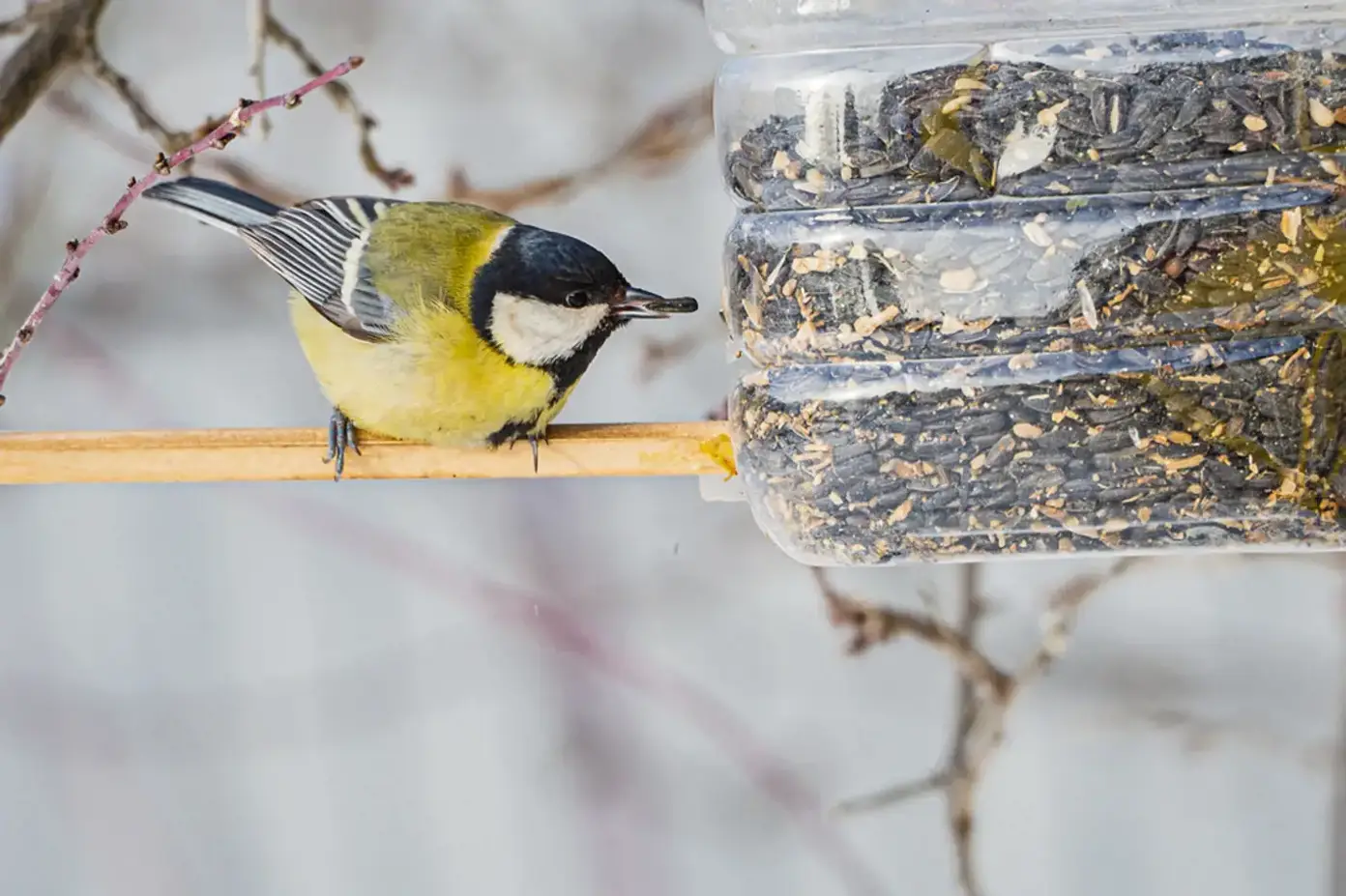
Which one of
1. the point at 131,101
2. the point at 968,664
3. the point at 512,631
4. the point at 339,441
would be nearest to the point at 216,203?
the point at 131,101

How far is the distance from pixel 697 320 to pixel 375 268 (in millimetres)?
527

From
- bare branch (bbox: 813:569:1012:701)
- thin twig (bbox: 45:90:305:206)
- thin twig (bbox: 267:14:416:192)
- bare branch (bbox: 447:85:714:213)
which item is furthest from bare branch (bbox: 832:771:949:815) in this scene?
thin twig (bbox: 45:90:305:206)

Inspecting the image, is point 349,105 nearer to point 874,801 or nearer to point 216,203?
point 216,203

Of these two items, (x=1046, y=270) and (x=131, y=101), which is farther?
(x=131, y=101)

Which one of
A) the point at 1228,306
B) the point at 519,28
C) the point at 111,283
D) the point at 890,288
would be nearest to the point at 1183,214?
the point at 1228,306

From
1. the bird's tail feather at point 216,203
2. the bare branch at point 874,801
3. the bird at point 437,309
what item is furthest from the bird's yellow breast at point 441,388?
the bare branch at point 874,801

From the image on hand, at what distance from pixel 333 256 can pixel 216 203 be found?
142mm

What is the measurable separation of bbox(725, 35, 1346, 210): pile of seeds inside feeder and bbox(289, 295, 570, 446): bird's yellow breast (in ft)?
1.38

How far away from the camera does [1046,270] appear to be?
89 centimetres

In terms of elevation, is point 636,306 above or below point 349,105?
below

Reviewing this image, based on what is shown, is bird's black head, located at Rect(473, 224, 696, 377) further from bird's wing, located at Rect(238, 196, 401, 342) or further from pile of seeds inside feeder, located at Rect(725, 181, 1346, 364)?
pile of seeds inside feeder, located at Rect(725, 181, 1346, 364)

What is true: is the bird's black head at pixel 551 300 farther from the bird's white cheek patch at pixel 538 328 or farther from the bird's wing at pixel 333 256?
the bird's wing at pixel 333 256

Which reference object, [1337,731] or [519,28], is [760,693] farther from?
[519,28]

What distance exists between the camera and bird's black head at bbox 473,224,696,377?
3.95ft
